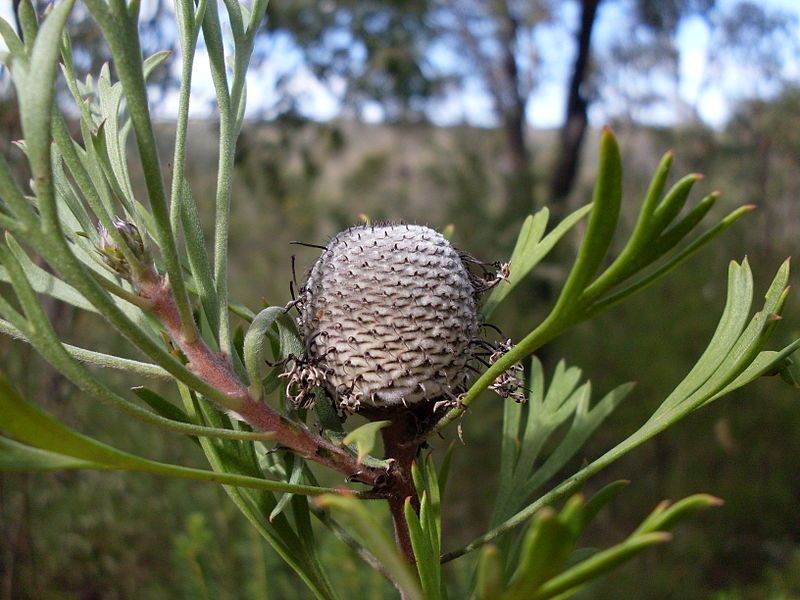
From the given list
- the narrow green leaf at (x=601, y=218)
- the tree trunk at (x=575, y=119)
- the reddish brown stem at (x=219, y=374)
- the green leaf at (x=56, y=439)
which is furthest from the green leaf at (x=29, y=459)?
the tree trunk at (x=575, y=119)

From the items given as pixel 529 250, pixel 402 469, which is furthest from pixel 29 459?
pixel 529 250

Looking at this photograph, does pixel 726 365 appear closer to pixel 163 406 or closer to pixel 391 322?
pixel 391 322

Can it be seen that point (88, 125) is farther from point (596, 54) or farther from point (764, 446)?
point (596, 54)

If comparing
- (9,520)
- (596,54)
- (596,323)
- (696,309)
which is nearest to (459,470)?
(596,323)

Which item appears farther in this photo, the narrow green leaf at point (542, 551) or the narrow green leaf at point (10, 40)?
the narrow green leaf at point (10, 40)

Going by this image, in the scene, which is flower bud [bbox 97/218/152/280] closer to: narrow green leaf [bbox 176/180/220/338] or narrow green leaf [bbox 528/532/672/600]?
narrow green leaf [bbox 176/180/220/338]

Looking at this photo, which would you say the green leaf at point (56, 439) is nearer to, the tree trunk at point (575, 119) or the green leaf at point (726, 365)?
the green leaf at point (726, 365)
